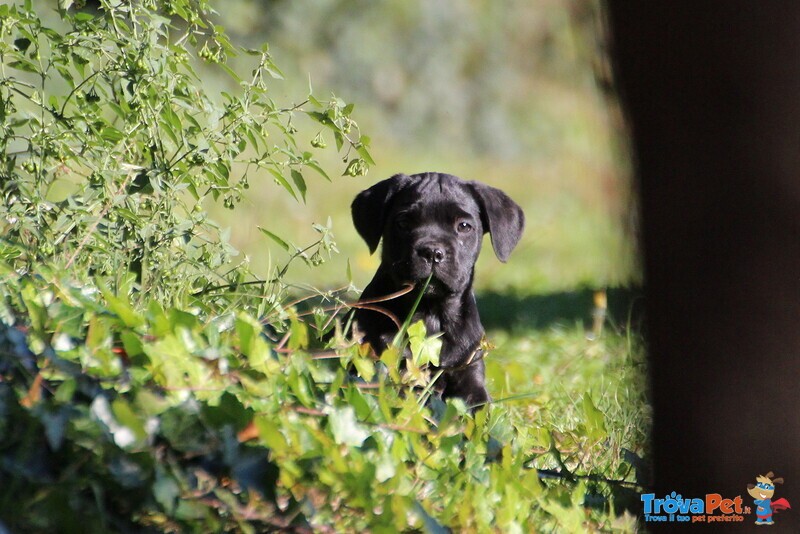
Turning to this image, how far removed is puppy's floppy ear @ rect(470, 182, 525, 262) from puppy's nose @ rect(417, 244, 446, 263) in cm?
39

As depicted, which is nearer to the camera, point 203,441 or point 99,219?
point 203,441

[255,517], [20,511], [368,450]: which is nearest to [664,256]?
[368,450]

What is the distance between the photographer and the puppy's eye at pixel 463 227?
4.57m

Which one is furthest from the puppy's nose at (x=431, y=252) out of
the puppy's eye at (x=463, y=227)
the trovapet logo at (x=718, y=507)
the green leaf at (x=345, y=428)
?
the green leaf at (x=345, y=428)

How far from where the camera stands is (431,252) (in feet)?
14.0

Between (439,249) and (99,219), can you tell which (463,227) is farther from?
(99,219)

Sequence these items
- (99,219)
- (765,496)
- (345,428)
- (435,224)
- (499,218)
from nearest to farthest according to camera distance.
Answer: (345,428), (765,496), (99,219), (435,224), (499,218)

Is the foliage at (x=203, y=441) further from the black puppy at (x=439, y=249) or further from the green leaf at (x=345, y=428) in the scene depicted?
the black puppy at (x=439, y=249)

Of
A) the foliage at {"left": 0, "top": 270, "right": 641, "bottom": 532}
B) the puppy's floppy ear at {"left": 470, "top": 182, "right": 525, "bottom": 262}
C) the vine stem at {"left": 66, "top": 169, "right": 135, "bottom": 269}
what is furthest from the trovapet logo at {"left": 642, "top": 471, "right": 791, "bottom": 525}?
the puppy's floppy ear at {"left": 470, "top": 182, "right": 525, "bottom": 262}

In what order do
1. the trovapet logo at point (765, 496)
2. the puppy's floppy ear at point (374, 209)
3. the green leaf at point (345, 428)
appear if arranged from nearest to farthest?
1. the green leaf at point (345, 428)
2. the trovapet logo at point (765, 496)
3. the puppy's floppy ear at point (374, 209)

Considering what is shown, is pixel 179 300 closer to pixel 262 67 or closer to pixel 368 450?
pixel 262 67

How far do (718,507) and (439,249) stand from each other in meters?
2.13

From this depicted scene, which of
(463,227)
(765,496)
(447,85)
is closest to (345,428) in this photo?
(765,496)

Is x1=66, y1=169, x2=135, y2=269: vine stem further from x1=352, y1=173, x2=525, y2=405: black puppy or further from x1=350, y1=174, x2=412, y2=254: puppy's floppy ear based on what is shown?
x1=350, y1=174, x2=412, y2=254: puppy's floppy ear
